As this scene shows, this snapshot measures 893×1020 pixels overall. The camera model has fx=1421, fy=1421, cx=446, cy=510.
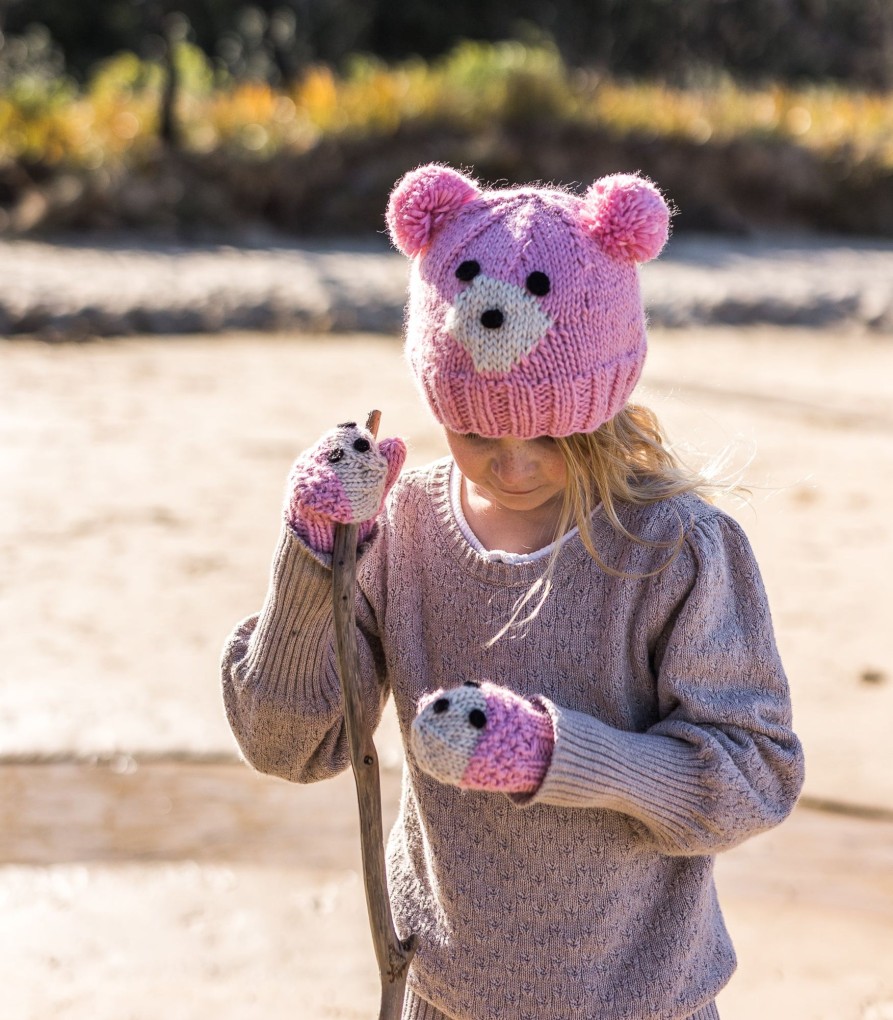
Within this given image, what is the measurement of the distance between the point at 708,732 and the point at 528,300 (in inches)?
18.4

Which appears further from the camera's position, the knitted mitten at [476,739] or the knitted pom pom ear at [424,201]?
the knitted pom pom ear at [424,201]

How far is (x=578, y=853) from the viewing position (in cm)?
152

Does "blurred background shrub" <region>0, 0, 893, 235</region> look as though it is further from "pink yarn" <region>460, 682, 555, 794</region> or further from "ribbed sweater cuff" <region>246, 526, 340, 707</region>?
"pink yarn" <region>460, 682, 555, 794</region>

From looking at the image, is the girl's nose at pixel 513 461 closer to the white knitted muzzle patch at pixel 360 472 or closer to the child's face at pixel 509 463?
the child's face at pixel 509 463

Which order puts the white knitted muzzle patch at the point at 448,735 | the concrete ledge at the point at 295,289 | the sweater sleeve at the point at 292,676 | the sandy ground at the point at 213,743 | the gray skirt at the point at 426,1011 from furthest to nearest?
1. the concrete ledge at the point at 295,289
2. the sandy ground at the point at 213,743
3. the gray skirt at the point at 426,1011
4. the sweater sleeve at the point at 292,676
5. the white knitted muzzle patch at the point at 448,735

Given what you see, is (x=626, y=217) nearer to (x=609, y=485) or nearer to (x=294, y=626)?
(x=609, y=485)

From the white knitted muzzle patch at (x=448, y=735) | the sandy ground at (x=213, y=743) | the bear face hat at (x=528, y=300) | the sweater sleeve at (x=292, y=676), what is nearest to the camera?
the white knitted muzzle patch at (x=448, y=735)

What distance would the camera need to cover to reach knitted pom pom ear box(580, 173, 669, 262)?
54.1 inches

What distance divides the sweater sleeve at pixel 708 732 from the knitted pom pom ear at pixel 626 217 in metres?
0.30

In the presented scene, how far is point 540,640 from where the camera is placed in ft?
4.97

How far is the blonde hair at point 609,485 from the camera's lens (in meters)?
1.48

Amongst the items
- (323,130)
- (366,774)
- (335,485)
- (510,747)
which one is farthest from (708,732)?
(323,130)

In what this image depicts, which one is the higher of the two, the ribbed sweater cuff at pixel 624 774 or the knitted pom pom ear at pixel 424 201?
the knitted pom pom ear at pixel 424 201

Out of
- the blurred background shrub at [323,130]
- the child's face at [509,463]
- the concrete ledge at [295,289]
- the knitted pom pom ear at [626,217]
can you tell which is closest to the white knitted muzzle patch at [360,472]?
the child's face at [509,463]
